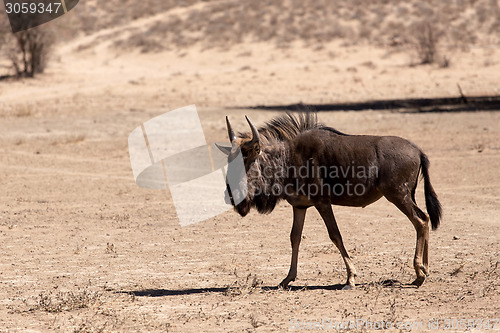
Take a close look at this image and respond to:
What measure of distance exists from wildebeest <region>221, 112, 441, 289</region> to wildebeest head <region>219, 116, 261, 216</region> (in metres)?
0.01

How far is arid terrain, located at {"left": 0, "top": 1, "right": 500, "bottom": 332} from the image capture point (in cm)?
724

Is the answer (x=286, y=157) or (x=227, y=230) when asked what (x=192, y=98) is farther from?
(x=286, y=157)

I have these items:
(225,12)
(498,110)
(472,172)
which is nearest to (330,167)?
(472,172)

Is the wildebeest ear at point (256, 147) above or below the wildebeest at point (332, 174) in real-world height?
above

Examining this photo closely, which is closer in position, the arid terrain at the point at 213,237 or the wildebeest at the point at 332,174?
the arid terrain at the point at 213,237

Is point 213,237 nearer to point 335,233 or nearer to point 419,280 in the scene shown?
point 335,233

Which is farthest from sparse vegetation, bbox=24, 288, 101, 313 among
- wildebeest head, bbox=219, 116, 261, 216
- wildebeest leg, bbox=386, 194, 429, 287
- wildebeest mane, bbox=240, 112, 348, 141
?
wildebeest leg, bbox=386, 194, 429, 287

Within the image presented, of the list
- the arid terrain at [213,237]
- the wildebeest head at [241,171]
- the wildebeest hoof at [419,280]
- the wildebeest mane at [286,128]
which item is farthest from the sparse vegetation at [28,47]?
the wildebeest hoof at [419,280]

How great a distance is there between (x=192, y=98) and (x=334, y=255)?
19.9 meters

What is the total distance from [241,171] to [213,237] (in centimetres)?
306

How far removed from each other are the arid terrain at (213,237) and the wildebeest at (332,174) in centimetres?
73

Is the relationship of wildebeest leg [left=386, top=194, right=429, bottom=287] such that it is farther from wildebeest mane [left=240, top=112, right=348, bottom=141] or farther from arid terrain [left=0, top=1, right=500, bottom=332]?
wildebeest mane [left=240, top=112, right=348, bottom=141]

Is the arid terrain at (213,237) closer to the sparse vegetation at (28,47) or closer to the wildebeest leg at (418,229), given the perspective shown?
the wildebeest leg at (418,229)

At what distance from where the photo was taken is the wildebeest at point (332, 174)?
7996 mm
